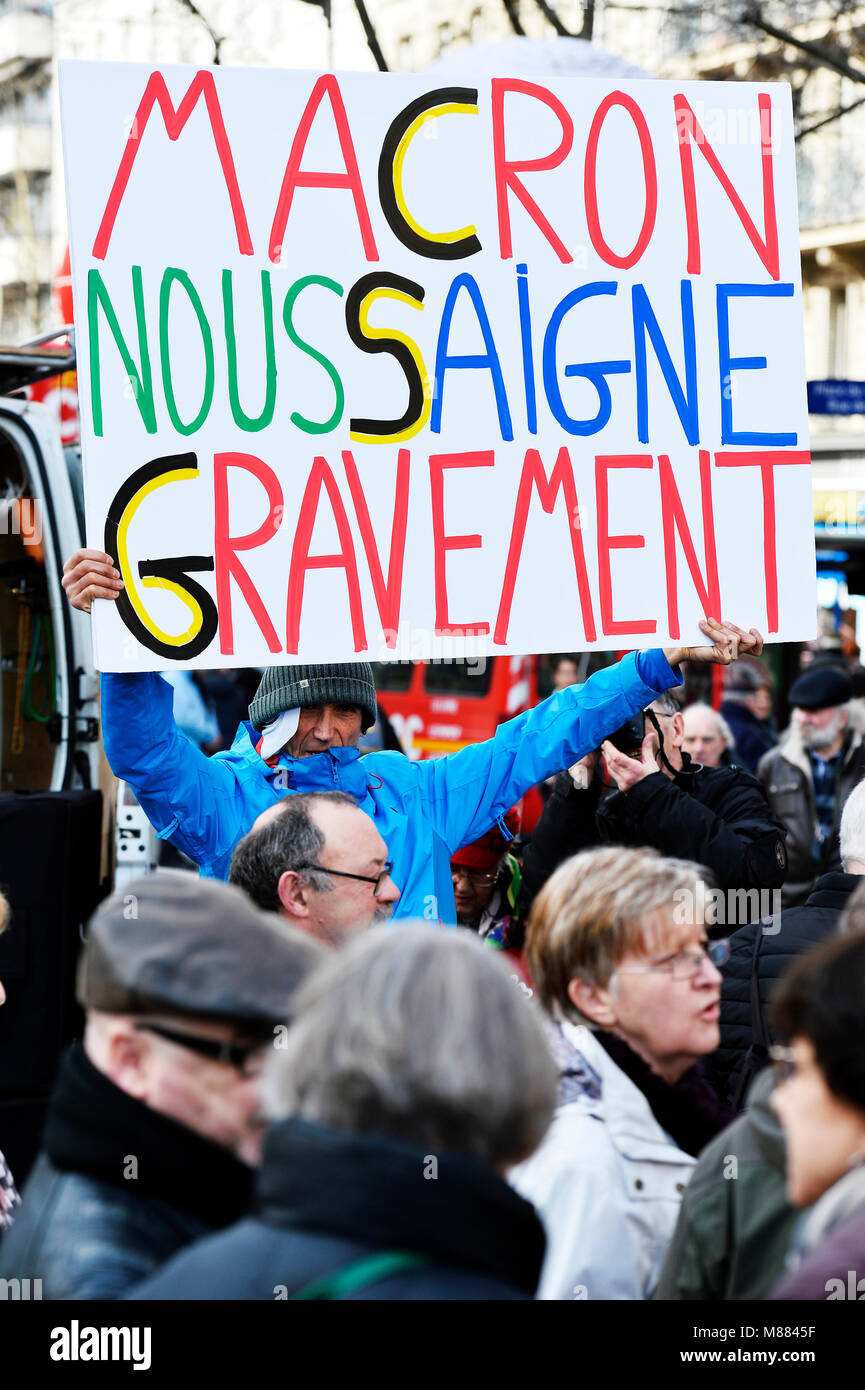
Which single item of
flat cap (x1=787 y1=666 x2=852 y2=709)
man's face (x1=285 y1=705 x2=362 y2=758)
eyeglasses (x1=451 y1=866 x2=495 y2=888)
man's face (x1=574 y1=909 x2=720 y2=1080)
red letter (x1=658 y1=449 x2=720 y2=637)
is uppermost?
red letter (x1=658 y1=449 x2=720 y2=637)

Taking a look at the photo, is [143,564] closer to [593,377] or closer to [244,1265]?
[593,377]

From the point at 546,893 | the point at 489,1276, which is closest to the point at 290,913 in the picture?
the point at 546,893

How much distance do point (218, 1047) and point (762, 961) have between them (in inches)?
63.4

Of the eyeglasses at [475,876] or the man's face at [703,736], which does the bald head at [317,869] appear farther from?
the man's face at [703,736]

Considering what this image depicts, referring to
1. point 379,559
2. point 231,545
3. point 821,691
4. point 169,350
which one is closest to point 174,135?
point 169,350

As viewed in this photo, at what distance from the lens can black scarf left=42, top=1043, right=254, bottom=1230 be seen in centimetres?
167

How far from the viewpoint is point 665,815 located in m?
3.98

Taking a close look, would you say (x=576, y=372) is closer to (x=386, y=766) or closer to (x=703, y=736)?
(x=386, y=766)

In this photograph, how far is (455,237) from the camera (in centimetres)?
327

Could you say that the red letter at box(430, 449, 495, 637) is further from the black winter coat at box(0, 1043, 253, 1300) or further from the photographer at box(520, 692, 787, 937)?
the black winter coat at box(0, 1043, 253, 1300)

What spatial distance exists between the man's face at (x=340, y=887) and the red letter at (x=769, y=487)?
3.11 ft

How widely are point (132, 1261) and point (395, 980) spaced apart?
0.41m

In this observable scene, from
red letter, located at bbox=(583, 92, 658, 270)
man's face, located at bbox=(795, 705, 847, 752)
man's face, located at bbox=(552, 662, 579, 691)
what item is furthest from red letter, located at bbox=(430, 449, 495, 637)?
man's face, located at bbox=(552, 662, 579, 691)

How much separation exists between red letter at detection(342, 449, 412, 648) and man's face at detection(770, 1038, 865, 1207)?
5.34 feet
